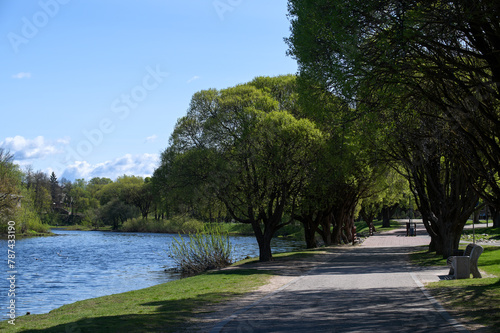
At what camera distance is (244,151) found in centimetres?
2347

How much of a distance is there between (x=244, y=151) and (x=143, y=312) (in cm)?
1331

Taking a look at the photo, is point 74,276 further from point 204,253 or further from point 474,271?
point 474,271

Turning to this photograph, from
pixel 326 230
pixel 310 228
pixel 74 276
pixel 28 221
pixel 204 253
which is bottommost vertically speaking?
pixel 74 276

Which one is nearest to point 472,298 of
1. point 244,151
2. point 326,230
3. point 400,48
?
point 400,48

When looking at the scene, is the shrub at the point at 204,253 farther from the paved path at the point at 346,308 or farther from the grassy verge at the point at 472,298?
the grassy verge at the point at 472,298

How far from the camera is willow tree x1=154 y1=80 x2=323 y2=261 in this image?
23.2 metres

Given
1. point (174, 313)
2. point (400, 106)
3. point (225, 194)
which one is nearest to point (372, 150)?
point (225, 194)

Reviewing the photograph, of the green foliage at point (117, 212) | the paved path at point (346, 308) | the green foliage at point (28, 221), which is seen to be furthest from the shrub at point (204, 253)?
the green foliage at point (117, 212)

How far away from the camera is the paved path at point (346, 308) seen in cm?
865

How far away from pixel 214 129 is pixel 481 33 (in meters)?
15.0

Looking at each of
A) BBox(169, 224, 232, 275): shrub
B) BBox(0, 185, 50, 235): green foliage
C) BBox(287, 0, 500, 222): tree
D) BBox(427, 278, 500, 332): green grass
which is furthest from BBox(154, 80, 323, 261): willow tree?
BBox(0, 185, 50, 235): green foliage

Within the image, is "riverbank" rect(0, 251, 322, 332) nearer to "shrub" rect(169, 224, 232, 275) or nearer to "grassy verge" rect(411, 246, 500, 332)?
"grassy verge" rect(411, 246, 500, 332)

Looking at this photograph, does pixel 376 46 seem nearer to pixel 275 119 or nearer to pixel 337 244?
pixel 275 119

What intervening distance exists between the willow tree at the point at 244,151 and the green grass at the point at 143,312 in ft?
23.1
